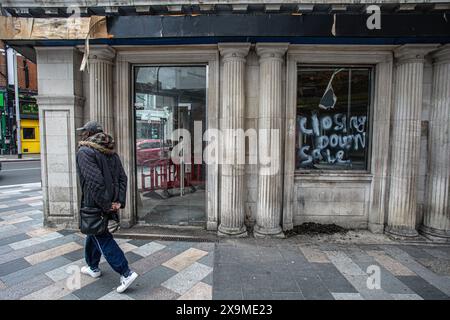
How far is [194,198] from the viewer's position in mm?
5719

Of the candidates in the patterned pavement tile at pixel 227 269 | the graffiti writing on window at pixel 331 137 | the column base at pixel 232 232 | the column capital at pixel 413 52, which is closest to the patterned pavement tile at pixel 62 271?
the patterned pavement tile at pixel 227 269

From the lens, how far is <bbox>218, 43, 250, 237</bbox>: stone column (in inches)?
179

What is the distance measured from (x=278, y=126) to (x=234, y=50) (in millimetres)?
1588

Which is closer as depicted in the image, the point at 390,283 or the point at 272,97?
the point at 390,283

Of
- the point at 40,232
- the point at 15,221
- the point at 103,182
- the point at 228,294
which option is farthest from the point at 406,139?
the point at 15,221

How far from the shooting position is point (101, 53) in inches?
183

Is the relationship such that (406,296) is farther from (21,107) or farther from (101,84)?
(21,107)

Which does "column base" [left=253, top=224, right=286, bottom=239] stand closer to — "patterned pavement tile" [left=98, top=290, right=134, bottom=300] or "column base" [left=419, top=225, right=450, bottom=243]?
"patterned pavement tile" [left=98, top=290, right=134, bottom=300]

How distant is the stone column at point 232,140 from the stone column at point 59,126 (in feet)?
9.58

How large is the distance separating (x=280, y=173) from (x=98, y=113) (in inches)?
145

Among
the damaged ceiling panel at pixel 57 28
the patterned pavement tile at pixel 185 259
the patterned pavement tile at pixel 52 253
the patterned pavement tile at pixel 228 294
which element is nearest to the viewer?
the patterned pavement tile at pixel 228 294

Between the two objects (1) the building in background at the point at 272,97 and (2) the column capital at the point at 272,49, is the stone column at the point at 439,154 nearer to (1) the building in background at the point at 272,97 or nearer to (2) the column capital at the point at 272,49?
(1) the building in background at the point at 272,97

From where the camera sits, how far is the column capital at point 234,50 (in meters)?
4.44
